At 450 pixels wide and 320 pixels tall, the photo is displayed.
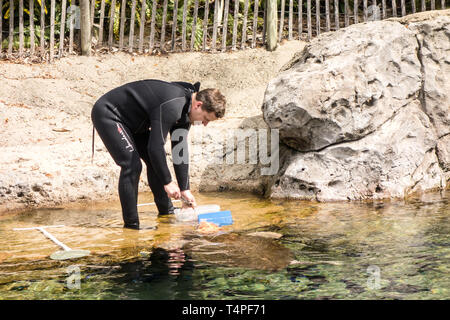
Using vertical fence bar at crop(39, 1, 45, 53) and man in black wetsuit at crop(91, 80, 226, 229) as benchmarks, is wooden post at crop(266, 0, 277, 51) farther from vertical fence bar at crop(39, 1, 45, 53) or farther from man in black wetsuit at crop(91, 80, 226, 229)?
man in black wetsuit at crop(91, 80, 226, 229)

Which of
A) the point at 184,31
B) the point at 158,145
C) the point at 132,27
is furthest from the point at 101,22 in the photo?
the point at 158,145

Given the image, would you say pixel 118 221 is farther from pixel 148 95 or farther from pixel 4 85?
pixel 4 85

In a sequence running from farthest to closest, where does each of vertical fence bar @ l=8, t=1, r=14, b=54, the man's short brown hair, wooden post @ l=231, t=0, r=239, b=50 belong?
wooden post @ l=231, t=0, r=239, b=50
vertical fence bar @ l=8, t=1, r=14, b=54
the man's short brown hair

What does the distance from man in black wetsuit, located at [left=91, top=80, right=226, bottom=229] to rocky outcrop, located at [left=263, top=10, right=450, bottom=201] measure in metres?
1.81

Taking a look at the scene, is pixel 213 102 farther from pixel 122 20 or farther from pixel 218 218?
pixel 122 20

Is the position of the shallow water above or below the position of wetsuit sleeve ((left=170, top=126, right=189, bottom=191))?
below

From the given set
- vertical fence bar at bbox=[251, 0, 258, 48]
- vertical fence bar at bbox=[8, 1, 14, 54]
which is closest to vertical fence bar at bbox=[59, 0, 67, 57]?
vertical fence bar at bbox=[8, 1, 14, 54]

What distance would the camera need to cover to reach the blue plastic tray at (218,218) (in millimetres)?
4902

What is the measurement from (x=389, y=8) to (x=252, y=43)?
3363 mm

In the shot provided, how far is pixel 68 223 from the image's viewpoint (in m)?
5.29

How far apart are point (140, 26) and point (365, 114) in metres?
5.59

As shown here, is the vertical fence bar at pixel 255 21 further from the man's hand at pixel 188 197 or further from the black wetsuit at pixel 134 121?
the man's hand at pixel 188 197

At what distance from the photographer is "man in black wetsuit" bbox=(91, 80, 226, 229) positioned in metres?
4.43

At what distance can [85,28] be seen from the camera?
10203mm
